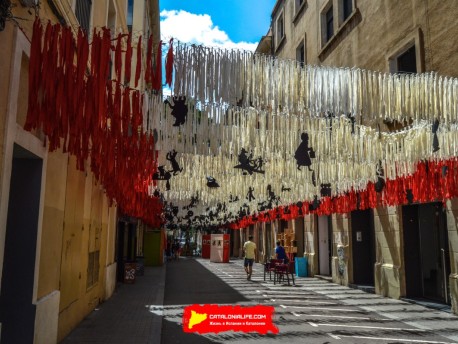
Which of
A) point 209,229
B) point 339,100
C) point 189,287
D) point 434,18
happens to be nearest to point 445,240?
point 434,18

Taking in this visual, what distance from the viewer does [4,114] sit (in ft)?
15.9

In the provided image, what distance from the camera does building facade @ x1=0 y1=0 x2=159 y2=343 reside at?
501cm

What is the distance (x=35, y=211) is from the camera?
6.30 metres

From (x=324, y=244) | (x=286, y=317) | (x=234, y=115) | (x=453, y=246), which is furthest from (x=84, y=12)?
(x=324, y=244)

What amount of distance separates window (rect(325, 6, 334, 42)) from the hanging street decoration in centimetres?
819

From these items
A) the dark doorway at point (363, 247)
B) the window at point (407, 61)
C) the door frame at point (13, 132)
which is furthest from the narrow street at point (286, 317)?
the window at point (407, 61)

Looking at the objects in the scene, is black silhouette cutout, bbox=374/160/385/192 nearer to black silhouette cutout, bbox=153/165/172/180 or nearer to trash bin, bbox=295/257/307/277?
black silhouette cutout, bbox=153/165/172/180

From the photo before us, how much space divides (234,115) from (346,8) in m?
12.2

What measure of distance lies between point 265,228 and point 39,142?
29826mm

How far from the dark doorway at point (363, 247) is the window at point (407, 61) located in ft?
22.0

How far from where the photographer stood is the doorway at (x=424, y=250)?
13727mm

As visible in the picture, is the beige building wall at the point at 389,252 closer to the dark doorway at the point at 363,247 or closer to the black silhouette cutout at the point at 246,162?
the dark doorway at the point at 363,247

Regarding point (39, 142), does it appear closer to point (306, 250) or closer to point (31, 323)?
point (31, 323)

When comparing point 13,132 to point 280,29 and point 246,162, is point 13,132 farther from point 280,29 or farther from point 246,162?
point 280,29
